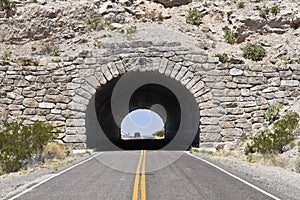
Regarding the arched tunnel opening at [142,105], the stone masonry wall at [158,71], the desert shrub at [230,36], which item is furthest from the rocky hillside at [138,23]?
the stone masonry wall at [158,71]

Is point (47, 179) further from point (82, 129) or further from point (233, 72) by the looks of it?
point (233, 72)

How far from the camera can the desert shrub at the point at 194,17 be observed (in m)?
40.3

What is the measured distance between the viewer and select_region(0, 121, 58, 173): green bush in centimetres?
1630

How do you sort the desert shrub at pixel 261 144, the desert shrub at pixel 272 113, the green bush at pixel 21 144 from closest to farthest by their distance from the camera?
the green bush at pixel 21 144 → the desert shrub at pixel 261 144 → the desert shrub at pixel 272 113

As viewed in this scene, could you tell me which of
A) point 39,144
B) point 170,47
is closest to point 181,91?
point 170,47

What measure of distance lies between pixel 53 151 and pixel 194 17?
2555 cm

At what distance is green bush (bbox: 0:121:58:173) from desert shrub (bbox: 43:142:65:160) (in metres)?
0.31

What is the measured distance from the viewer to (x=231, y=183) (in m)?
10.9

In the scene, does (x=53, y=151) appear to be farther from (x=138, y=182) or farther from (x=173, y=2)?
(x=173, y=2)

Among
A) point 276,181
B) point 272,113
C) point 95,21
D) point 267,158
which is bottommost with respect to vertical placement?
point 276,181

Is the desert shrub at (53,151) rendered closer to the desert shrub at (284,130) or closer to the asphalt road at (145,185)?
the asphalt road at (145,185)

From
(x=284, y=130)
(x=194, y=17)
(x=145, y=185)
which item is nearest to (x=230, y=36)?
(x=194, y=17)

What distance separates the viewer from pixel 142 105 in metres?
42.3

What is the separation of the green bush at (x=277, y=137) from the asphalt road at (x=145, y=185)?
20.5 ft
